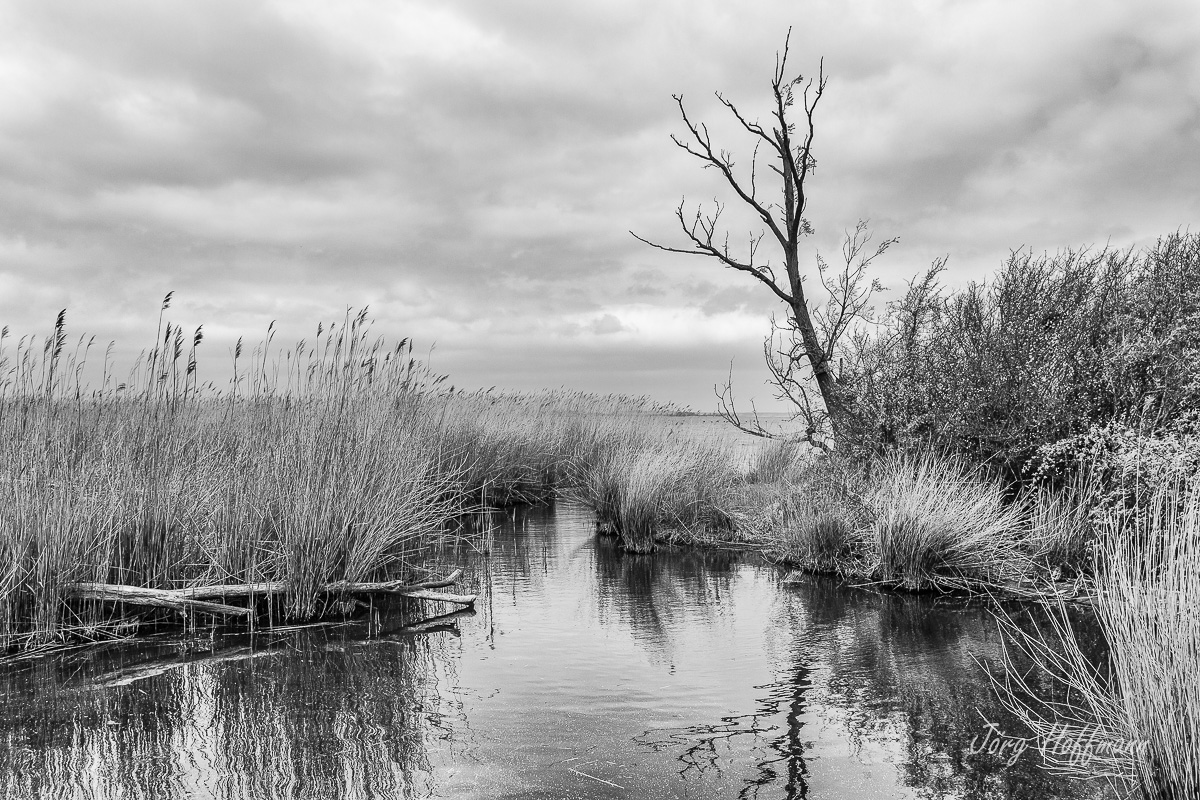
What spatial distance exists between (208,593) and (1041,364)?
27.3 feet

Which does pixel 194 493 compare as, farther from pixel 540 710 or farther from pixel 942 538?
pixel 942 538

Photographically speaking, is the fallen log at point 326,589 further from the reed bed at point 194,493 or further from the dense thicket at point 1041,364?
the dense thicket at point 1041,364

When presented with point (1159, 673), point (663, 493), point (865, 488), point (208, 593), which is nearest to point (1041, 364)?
point (865, 488)

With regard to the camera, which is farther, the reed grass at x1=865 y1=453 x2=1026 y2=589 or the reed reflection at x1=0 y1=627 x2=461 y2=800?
the reed grass at x1=865 y1=453 x2=1026 y2=589

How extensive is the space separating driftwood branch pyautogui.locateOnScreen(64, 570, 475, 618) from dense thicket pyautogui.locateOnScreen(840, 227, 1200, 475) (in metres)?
5.80

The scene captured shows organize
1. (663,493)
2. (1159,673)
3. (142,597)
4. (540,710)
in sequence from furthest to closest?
(663,493) < (142,597) < (540,710) < (1159,673)

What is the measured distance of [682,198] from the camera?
42.8ft

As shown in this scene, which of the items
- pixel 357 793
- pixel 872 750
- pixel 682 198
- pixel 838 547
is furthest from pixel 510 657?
pixel 682 198

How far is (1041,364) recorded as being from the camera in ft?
29.3

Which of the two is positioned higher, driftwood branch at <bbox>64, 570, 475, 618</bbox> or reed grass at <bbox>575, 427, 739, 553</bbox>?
reed grass at <bbox>575, 427, 739, 553</bbox>

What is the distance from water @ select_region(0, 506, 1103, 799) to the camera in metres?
3.76

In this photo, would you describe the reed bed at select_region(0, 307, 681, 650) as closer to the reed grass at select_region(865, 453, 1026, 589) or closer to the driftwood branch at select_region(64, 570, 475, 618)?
the driftwood branch at select_region(64, 570, 475, 618)

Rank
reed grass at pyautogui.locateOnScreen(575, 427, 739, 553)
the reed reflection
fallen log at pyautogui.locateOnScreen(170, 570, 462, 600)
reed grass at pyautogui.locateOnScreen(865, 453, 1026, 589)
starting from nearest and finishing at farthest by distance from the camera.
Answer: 1. the reed reflection
2. fallen log at pyautogui.locateOnScreen(170, 570, 462, 600)
3. reed grass at pyautogui.locateOnScreen(865, 453, 1026, 589)
4. reed grass at pyautogui.locateOnScreen(575, 427, 739, 553)

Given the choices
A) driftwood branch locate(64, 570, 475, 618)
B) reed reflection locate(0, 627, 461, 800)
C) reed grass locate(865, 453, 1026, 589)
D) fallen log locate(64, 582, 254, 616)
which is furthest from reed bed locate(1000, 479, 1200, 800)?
fallen log locate(64, 582, 254, 616)
